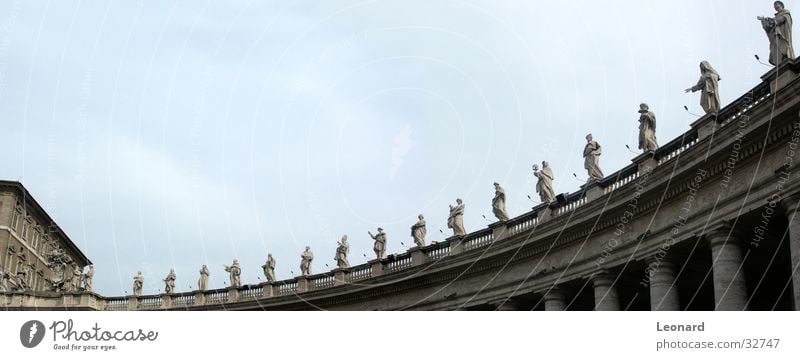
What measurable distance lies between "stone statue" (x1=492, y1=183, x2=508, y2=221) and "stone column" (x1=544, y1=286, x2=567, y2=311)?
6501 mm

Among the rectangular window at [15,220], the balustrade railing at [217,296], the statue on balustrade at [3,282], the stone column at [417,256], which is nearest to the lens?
the stone column at [417,256]

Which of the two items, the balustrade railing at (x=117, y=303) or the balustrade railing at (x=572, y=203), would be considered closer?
the balustrade railing at (x=572, y=203)

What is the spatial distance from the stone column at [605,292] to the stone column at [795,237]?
36.6ft

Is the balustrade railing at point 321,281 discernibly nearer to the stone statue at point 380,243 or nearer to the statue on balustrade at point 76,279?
the stone statue at point 380,243

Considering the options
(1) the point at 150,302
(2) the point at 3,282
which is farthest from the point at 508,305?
(2) the point at 3,282

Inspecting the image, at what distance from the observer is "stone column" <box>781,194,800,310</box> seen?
3203cm

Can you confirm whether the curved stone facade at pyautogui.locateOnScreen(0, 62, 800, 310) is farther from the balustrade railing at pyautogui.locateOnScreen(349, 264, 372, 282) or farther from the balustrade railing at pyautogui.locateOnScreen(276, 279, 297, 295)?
the balustrade railing at pyautogui.locateOnScreen(276, 279, 297, 295)

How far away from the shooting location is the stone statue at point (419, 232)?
59.9 m

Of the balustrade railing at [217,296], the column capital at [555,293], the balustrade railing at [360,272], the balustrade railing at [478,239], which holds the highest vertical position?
the balustrade railing at [217,296]

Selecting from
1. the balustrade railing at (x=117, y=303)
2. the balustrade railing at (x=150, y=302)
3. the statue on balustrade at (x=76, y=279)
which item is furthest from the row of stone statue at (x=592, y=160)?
the statue on balustrade at (x=76, y=279)

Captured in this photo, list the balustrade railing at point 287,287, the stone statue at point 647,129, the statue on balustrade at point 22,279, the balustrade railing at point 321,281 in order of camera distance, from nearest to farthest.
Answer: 1. the stone statue at point 647,129
2. the balustrade railing at point 321,281
3. the balustrade railing at point 287,287
4. the statue on balustrade at point 22,279

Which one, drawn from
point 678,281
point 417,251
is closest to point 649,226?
point 678,281
